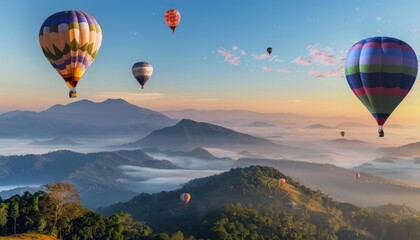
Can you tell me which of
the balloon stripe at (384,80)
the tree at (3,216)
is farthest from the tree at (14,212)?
the balloon stripe at (384,80)

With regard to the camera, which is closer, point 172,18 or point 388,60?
point 388,60

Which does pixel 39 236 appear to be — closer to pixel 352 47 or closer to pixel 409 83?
pixel 352 47

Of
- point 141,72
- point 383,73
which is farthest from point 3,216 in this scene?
point 383,73

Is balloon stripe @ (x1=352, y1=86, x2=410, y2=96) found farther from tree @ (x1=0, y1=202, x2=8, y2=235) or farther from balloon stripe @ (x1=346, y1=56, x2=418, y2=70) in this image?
tree @ (x1=0, y1=202, x2=8, y2=235)

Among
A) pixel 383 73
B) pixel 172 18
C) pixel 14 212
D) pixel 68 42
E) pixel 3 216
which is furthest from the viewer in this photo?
pixel 172 18

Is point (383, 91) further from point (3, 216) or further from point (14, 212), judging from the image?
point (3, 216)

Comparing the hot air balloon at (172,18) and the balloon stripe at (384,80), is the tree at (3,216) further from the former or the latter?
the balloon stripe at (384,80)
